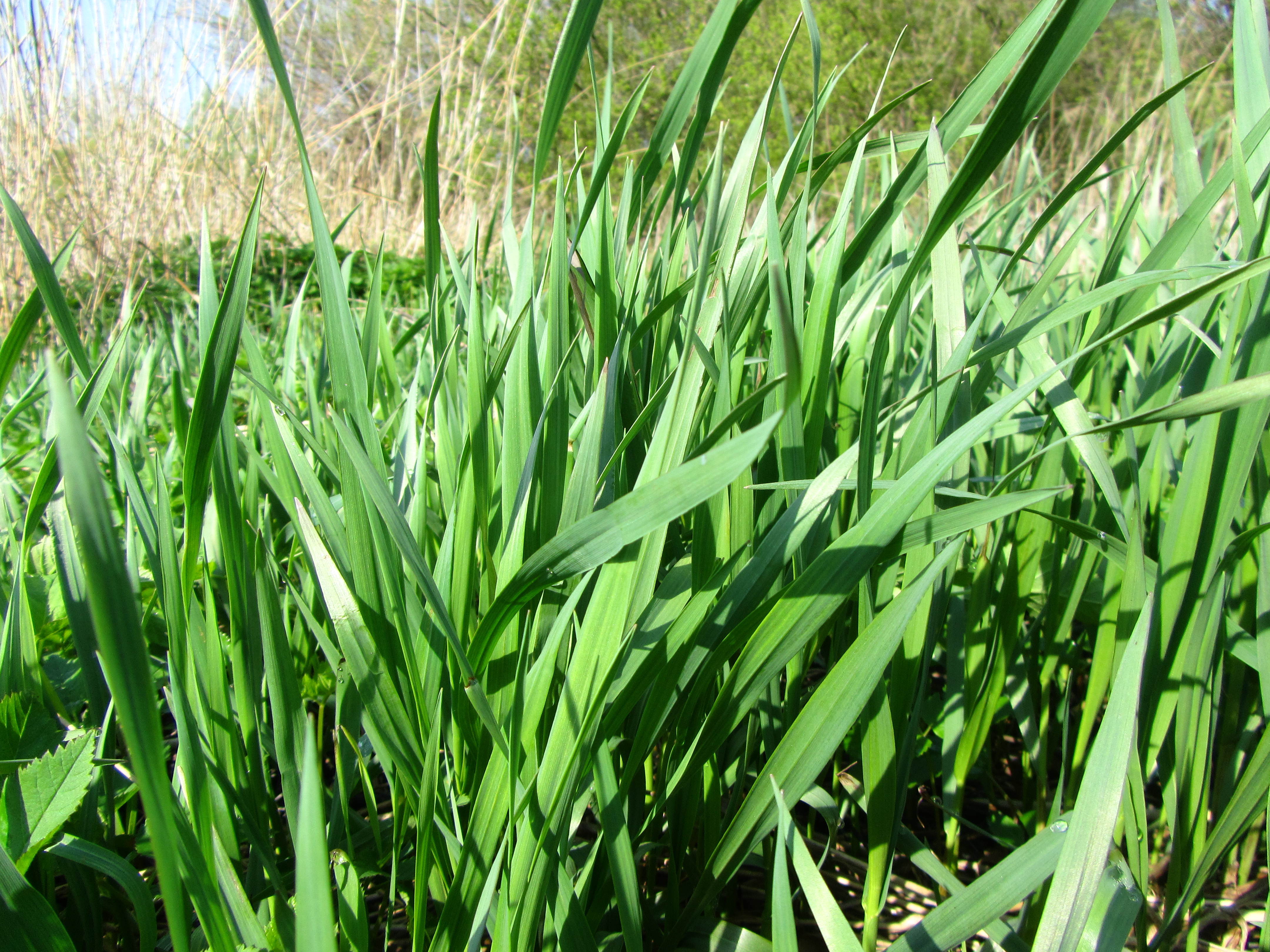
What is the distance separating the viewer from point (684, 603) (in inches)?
15.8

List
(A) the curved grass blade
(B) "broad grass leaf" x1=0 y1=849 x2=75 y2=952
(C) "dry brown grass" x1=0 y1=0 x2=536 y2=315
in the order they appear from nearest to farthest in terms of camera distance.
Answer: (A) the curved grass blade
(B) "broad grass leaf" x1=0 y1=849 x2=75 y2=952
(C) "dry brown grass" x1=0 y1=0 x2=536 y2=315

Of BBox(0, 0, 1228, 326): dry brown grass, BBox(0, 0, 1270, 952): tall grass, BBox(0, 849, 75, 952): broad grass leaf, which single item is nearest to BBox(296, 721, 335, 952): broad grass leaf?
BBox(0, 0, 1270, 952): tall grass

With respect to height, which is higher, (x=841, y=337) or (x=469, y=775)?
(x=841, y=337)

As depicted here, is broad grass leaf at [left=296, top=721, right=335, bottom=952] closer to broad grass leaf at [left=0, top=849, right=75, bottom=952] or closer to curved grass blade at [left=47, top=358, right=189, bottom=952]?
curved grass blade at [left=47, top=358, right=189, bottom=952]

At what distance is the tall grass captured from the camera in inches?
12.6

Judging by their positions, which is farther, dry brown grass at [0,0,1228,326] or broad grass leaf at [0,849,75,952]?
dry brown grass at [0,0,1228,326]

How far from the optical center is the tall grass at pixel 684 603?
320 mm

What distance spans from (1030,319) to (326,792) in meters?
0.50

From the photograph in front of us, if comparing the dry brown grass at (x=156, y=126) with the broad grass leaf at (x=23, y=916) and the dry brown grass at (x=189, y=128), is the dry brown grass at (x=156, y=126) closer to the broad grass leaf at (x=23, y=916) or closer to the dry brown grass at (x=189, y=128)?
the dry brown grass at (x=189, y=128)

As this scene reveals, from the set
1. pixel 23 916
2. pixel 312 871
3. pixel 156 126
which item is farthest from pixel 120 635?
pixel 156 126

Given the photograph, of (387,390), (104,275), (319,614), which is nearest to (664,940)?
(319,614)

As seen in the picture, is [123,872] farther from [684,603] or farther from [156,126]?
[156,126]

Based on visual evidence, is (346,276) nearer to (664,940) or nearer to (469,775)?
(469,775)

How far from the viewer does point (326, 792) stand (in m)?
0.49
